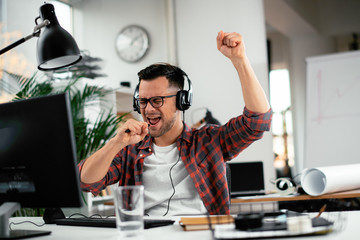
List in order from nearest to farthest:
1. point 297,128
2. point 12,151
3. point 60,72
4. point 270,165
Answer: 1. point 12,151
2. point 60,72
3. point 270,165
4. point 297,128

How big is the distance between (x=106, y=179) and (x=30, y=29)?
236 cm

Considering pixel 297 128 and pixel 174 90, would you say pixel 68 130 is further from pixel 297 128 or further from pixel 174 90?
pixel 297 128

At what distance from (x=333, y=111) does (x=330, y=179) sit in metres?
1.63

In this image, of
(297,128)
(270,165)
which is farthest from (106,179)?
(297,128)

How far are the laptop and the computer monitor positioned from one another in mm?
1994

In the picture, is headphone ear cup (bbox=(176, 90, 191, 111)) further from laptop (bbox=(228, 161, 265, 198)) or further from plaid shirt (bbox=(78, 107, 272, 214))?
laptop (bbox=(228, 161, 265, 198))

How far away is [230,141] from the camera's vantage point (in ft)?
6.03

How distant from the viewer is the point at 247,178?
120 inches

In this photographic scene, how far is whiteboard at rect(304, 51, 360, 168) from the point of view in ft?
12.0

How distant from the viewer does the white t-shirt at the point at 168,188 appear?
170 cm

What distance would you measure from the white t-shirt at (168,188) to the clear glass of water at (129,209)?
65cm

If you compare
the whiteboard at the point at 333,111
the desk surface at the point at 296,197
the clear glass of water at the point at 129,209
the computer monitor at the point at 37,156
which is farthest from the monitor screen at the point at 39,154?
the whiteboard at the point at 333,111

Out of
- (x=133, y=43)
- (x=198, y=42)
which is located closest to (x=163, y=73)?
(x=198, y=42)

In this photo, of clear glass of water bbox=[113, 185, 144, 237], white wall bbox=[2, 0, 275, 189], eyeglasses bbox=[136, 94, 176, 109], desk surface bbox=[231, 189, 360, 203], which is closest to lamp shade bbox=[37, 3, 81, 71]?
eyeglasses bbox=[136, 94, 176, 109]
